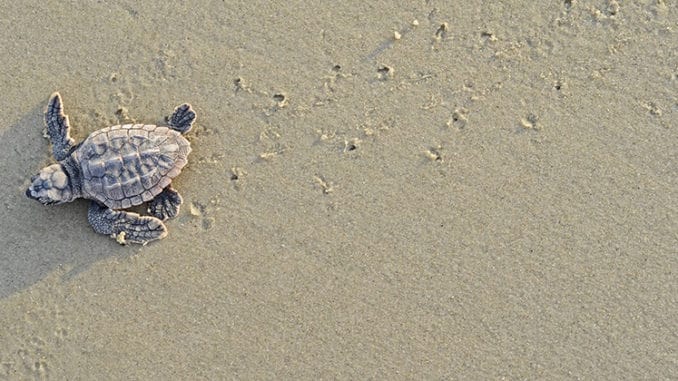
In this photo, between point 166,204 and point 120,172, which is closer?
point 120,172

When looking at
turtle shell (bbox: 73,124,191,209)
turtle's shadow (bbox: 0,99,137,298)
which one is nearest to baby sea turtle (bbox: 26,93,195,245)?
turtle shell (bbox: 73,124,191,209)

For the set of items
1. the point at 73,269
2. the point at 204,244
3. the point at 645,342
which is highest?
the point at 645,342

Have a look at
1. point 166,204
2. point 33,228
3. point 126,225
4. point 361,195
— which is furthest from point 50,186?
point 361,195

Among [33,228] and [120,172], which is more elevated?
[120,172]

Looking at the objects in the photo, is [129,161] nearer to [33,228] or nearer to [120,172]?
[120,172]

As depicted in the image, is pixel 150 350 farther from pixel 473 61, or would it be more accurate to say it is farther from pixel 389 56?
pixel 473 61

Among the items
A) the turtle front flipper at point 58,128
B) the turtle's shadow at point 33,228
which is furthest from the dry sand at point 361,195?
the turtle front flipper at point 58,128

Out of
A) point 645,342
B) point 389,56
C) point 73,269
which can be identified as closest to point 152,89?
point 73,269
